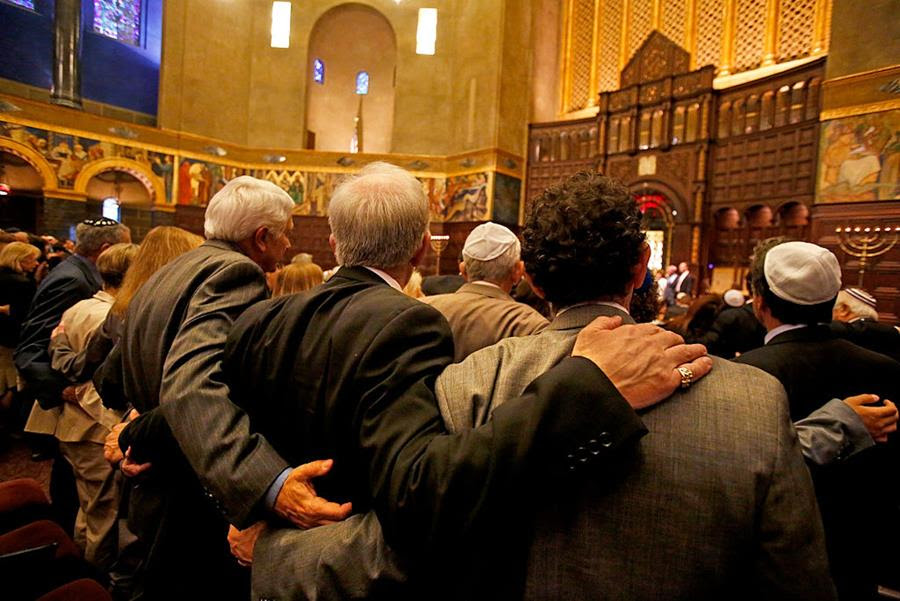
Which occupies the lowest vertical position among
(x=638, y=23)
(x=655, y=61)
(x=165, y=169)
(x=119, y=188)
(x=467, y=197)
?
(x=119, y=188)

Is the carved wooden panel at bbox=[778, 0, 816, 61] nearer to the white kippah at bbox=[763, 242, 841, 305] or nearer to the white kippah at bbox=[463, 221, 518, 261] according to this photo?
the white kippah at bbox=[463, 221, 518, 261]

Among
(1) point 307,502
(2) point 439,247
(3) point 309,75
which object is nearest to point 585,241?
(1) point 307,502

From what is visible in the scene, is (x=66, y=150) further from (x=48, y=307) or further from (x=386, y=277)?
(x=386, y=277)

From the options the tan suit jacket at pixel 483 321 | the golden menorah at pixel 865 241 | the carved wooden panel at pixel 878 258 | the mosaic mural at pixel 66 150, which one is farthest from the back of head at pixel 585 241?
the mosaic mural at pixel 66 150

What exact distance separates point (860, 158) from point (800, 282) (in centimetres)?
1138

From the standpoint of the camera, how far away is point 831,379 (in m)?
1.70

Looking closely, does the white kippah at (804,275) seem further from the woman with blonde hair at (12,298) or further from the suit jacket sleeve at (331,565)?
the woman with blonde hair at (12,298)

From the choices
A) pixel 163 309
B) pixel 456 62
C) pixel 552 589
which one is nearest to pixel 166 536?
pixel 163 309

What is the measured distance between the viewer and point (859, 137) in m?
10.5

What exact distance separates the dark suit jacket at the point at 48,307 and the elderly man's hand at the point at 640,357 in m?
3.48

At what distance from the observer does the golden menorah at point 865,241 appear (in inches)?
396

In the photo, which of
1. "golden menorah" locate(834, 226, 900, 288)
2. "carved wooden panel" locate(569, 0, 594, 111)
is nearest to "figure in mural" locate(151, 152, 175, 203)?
"carved wooden panel" locate(569, 0, 594, 111)

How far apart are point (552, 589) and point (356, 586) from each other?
0.37 m

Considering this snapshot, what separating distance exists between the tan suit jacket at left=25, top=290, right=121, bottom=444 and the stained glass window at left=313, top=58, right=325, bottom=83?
20393 millimetres
